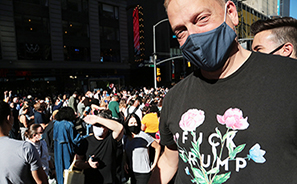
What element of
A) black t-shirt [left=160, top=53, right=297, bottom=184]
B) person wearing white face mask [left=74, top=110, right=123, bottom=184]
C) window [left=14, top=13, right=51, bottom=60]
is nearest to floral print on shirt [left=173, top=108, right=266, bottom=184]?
black t-shirt [left=160, top=53, right=297, bottom=184]

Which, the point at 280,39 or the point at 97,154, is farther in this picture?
the point at 97,154

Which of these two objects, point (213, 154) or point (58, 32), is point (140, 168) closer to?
point (213, 154)

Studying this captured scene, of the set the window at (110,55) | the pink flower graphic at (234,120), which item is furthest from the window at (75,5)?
the pink flower graphic at (234,120)

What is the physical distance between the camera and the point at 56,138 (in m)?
5.05

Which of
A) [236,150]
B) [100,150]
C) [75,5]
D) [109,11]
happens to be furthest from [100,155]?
[109,11]

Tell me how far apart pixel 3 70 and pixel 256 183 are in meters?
26.3

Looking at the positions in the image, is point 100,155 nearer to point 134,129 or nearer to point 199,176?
point 134,129

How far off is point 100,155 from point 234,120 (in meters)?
3.45

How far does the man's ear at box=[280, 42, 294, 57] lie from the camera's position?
180cm

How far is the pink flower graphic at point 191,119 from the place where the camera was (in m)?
1.29

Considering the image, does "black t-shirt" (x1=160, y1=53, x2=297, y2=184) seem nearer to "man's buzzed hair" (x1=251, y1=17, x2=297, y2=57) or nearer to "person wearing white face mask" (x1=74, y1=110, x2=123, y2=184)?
"man's buzzed hair" (x1=251, y1=17, x2=297, y2=57)

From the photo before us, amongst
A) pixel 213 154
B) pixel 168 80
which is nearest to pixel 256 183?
pixel 213 154

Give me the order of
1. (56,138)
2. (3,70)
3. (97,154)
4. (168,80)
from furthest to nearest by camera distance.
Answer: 1. (168,80)
2. (3,70)
3. (56,138)
4. (97,154)

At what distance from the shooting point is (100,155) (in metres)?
4.03
